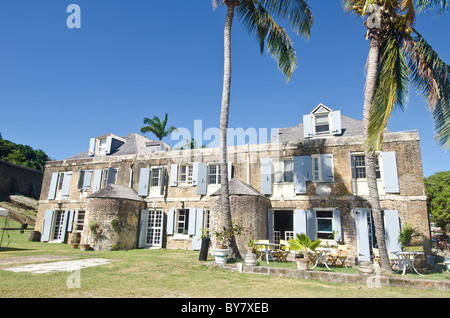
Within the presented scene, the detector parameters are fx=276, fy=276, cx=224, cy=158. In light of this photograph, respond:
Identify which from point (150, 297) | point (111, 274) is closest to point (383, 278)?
point (150, 297)

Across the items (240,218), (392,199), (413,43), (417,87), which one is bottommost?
(240,218)

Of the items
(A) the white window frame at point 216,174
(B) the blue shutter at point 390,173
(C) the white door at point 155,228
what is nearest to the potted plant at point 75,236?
(C) the white door at point 155,228

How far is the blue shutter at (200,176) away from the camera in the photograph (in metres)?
17.1

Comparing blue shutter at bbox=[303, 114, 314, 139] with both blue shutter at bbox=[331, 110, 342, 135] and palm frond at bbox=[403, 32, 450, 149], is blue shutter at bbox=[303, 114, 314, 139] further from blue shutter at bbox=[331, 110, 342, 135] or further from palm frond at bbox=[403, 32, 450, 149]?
palm frond at bbox=[403, 32, 450, 149]

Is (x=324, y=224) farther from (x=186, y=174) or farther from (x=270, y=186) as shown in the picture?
(x=186, y=174)

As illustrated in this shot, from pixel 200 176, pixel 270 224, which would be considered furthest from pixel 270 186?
pixel 200 176

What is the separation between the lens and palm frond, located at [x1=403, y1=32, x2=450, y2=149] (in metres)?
9.24

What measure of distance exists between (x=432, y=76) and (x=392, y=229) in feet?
22.9

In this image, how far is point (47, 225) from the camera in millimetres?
20016

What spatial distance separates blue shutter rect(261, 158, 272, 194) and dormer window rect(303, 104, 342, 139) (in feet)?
9.22

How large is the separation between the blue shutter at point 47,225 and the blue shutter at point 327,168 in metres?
19.1

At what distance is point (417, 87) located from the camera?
32.0 ft
